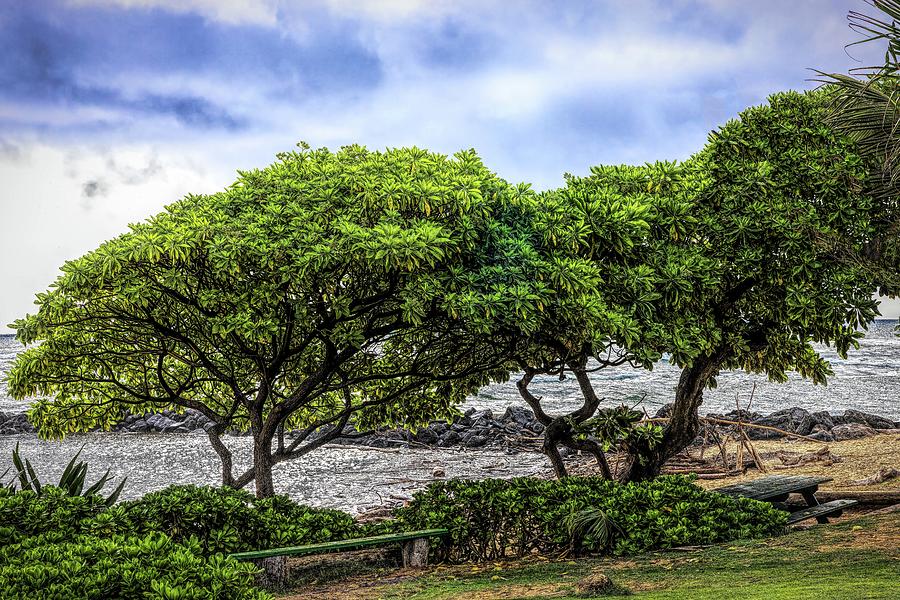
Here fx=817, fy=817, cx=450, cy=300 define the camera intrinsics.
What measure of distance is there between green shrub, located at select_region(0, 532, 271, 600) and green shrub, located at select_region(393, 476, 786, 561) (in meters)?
4.20

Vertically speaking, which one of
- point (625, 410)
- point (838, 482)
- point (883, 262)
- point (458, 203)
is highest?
point (458, 203)

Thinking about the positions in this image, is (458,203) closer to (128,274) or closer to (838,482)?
(128,274)

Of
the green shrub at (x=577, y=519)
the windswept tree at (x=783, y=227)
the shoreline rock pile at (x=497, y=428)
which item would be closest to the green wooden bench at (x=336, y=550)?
the green shrub at (x=577, y=519)

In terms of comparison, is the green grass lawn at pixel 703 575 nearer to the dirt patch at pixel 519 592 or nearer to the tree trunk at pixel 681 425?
the dirt patch at pixel 519 592

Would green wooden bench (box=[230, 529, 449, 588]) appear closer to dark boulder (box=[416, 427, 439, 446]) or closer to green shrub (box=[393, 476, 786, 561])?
green shrub (box=[393, 476, 786, 561])

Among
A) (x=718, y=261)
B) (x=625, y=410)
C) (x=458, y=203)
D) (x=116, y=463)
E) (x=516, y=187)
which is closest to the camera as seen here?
(x=458, y=203)

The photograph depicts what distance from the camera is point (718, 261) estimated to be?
10.5 m

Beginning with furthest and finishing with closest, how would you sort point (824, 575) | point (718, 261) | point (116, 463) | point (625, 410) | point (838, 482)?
point (116, 463) < point (838, 482) < point (625, 410) < point (718, 261) < point (824, 575)

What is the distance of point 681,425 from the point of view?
12.7 meters

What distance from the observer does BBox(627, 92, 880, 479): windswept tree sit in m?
10.5

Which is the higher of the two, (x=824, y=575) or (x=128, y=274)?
(x=128, y=274)

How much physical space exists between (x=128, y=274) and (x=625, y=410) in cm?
691

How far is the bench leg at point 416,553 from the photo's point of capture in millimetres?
9445

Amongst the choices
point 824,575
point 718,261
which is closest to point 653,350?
point 718,261
